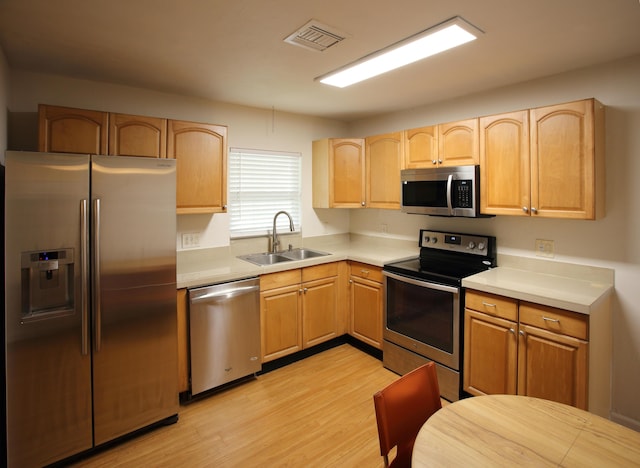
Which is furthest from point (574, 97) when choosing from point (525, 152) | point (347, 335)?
point (347, 335)

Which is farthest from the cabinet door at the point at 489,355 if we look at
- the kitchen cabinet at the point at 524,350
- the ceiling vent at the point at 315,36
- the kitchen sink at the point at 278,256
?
the ceiling vent at the point at 315,36

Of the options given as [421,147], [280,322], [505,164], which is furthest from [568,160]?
[280,322]

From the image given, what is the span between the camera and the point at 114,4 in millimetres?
1628

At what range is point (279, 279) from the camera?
3.10 meters

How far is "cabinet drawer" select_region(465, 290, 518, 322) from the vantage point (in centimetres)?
228

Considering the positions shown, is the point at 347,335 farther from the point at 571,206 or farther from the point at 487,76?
the point at 487,76

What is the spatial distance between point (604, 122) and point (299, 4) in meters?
2.13

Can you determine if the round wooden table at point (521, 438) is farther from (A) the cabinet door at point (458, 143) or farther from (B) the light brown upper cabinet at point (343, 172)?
(B) the light brown upper cabinet at point (343, 172)

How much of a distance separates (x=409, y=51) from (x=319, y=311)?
2.31 metres

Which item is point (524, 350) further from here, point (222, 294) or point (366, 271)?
point (222, 294)

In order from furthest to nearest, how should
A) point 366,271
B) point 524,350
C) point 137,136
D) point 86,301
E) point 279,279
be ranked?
point 366,271
point 279,279
point 137,136
point 524,350
point 86,301

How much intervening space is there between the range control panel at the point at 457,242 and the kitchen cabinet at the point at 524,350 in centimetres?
64

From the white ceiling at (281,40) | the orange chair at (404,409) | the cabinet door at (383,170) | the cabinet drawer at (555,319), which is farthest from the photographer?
the cabinet door at (383,170)

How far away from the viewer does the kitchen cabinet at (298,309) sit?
10.1 ft
